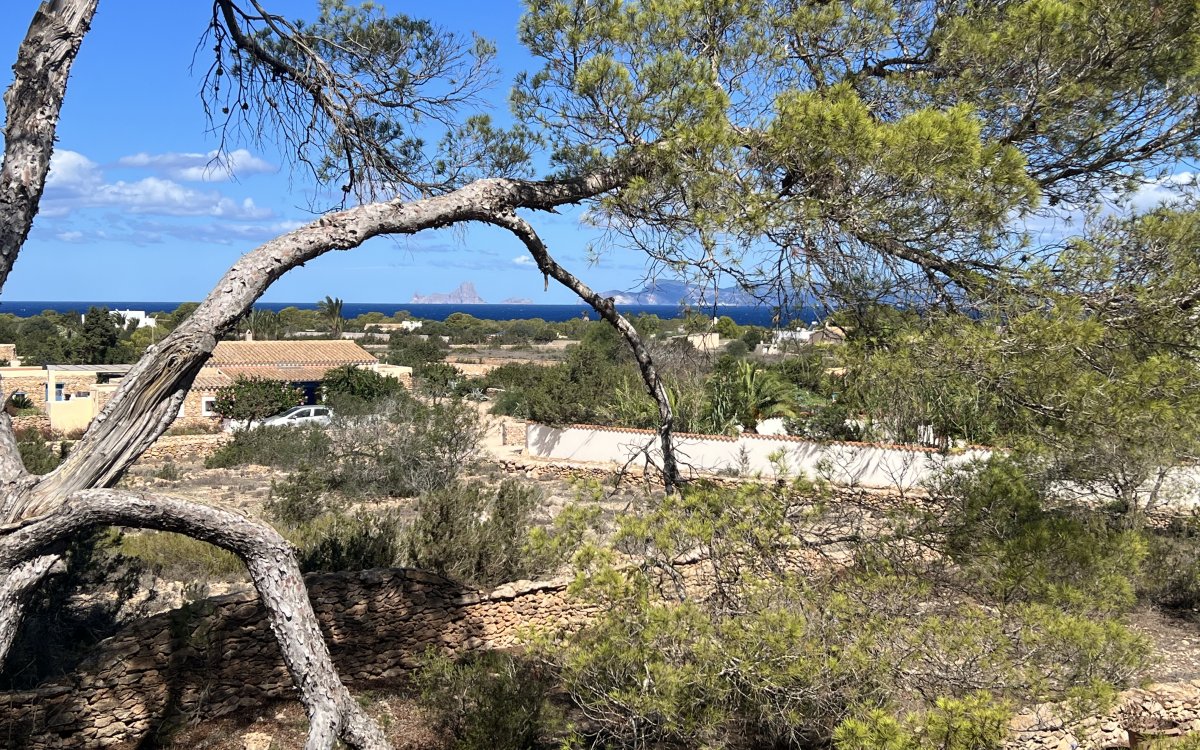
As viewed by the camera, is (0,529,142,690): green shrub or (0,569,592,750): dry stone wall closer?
(0,569,592,750): dry stone wall

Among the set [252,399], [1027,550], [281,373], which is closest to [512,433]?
[252,399]

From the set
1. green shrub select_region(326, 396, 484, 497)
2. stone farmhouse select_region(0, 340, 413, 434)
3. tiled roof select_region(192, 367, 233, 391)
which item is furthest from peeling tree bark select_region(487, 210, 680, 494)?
tiled roof select_region(192, 367, 233, 391)

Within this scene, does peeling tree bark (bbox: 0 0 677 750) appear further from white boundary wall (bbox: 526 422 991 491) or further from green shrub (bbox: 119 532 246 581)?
white boundary wall (bbox: 526 422 991 491)

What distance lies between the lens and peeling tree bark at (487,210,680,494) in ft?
13.7

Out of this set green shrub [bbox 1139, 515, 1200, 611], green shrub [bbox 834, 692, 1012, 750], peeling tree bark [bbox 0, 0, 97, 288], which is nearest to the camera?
peeling tree bark [bbox 0, 0, 97, 288]

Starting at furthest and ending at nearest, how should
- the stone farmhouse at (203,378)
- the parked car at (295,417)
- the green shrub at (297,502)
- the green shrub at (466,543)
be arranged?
the stone farmhouse at (203,378) → the parked car at (295,417) → the green shrub at (297,502) → the green shrub at (466,543)

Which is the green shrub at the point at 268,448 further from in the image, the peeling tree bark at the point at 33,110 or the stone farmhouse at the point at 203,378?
the peeling tree bark at the point at 33,110

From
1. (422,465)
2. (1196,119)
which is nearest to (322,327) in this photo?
(422,465)

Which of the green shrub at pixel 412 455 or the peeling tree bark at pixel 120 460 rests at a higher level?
the peeling tree bark at pixel 120 460

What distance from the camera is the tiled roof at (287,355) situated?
90.2 feet

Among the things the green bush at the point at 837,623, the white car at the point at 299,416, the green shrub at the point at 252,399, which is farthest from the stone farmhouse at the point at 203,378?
the green bush at the point at 837,623

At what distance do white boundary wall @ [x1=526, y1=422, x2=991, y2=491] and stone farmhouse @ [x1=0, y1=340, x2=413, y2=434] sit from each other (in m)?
10.9

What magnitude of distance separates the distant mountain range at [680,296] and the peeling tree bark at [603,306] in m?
0.16

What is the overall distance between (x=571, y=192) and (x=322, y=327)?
6227 cm
